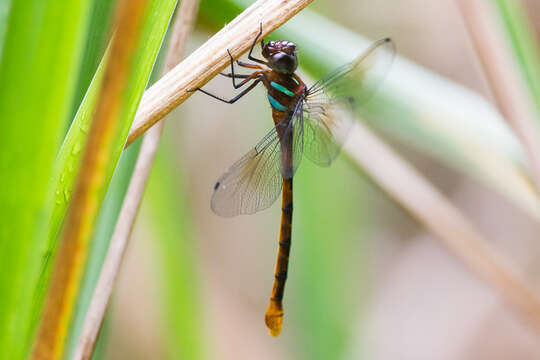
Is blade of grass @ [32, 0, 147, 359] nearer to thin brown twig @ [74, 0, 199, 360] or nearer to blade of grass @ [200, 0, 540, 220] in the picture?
thin brown twig @ [74, 0, 199, 360]

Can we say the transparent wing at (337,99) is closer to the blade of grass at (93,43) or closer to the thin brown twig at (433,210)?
the thin brown twig at (433,210)

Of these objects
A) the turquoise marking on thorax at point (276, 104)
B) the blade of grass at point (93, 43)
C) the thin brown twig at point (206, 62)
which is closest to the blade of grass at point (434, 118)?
the turquoise marking on thorax at point (276, 104)

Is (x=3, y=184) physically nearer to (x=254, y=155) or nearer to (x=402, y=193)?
(x=254, y=155)

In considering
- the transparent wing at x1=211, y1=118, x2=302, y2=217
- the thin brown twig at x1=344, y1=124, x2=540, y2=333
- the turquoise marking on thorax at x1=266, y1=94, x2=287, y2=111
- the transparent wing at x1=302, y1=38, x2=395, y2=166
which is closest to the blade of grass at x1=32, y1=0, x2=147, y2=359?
the transparent wing at x1=211, y1=118, x2=302, y2=217

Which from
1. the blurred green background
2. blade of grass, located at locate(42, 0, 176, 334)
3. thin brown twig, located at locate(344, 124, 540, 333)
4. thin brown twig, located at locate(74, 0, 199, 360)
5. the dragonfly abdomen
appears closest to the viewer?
blade of grass, located at locate(42, 0, 176, 334)

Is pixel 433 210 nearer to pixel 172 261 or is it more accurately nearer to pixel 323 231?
pixel 323 231

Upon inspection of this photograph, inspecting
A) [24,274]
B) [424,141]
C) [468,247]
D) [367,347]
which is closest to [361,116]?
[424,141]

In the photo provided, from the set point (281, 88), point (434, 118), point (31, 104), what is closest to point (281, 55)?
point (281, 88)

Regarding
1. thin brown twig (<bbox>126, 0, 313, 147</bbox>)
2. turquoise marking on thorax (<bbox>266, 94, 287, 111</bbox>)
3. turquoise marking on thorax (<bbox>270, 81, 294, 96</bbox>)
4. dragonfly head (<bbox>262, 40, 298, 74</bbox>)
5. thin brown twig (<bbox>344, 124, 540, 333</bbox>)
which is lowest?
thin brown twig (<bbox>344, 124, 540, 333</bbox>)
